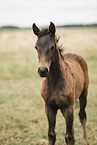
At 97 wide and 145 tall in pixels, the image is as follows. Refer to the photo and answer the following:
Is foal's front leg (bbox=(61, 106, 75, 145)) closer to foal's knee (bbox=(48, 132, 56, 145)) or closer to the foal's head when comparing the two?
foal's knee (bbox=(48, 132, 56, 145))

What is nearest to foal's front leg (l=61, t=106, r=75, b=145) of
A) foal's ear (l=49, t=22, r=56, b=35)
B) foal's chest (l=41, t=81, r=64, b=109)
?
foal's chest (l=41, t=81, r=64, b=109)

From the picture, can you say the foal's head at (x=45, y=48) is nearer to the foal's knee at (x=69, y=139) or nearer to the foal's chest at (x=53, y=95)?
the foal's chest at (x=53, y=95)

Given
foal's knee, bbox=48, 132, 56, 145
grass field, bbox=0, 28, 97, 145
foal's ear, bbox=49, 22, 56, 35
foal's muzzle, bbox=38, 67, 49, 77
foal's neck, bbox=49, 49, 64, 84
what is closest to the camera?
foal's muzzle, bbox=38, 67, 49, 77

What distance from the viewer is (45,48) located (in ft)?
8.64

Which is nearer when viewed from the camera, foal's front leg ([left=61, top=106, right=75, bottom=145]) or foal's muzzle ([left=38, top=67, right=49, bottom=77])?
foal's muzzle ([left=38, top=67, right=49, bottom=77])

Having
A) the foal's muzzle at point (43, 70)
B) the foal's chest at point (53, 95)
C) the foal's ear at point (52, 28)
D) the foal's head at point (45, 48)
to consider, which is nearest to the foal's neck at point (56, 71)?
the foal's chest at point (53, 95)

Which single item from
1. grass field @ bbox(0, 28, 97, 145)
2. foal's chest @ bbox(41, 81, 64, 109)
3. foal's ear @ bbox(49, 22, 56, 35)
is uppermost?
foal's ear @ bbox(49, 22, 56, 35)

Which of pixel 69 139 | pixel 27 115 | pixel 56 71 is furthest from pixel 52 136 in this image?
pixel 27 115

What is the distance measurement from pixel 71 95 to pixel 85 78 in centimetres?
143

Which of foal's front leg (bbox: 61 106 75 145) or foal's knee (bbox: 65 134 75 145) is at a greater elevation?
foal's front leg (bbox: 61 106 75 145)

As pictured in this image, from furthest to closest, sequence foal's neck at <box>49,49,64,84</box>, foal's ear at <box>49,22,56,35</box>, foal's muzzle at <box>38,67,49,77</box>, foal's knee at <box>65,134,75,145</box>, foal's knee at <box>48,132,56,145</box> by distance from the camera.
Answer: foal's knee at <box>48,132,56,145</box>, foal's knee at <box>65,134,75,145</box>, foal's neck at <box>49,49,64,84</box>, foal's ear at <box>49,22,56,35</box>, foal's muzzle at <box>38,67,49,77</box>

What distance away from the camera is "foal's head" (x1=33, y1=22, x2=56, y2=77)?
99.1 inches

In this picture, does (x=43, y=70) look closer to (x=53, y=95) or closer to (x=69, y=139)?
(x=53, y=95)

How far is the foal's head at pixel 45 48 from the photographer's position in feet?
8.26
